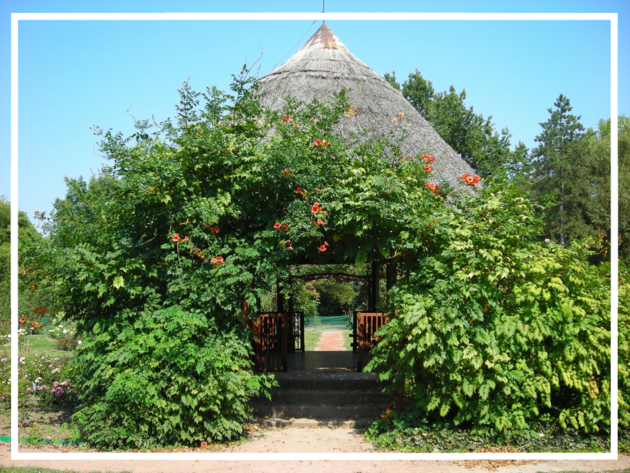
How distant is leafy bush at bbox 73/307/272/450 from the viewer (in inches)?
207

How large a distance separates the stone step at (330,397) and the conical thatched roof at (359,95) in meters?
3.30

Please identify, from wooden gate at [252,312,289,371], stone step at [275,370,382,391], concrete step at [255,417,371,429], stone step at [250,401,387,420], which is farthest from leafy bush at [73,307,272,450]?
wooden gate at [252,312,289,371]

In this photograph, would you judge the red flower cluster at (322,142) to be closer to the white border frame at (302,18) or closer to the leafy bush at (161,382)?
the white border frame at (302,18)

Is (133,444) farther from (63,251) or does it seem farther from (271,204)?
(271,204)

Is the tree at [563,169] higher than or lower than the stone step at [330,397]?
higher

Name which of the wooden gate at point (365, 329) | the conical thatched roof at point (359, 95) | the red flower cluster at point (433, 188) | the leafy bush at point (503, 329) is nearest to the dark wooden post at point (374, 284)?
the wooden gate at point (365, 329)

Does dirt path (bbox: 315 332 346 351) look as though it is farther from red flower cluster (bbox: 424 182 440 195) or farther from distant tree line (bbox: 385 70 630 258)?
distant tree line (bbox: 385 70 630 258)

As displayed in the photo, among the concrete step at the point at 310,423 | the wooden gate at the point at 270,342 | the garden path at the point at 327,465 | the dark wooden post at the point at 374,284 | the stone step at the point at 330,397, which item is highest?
the dark wooden post at the point at 374,284

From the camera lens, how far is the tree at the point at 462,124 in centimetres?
2350

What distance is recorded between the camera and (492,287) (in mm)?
5348

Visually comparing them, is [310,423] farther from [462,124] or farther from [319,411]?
[462,124]

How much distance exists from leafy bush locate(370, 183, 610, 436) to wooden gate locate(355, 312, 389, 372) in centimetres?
221

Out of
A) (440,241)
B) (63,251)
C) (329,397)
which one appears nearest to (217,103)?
(63,251)

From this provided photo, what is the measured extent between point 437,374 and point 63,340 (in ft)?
36.4
